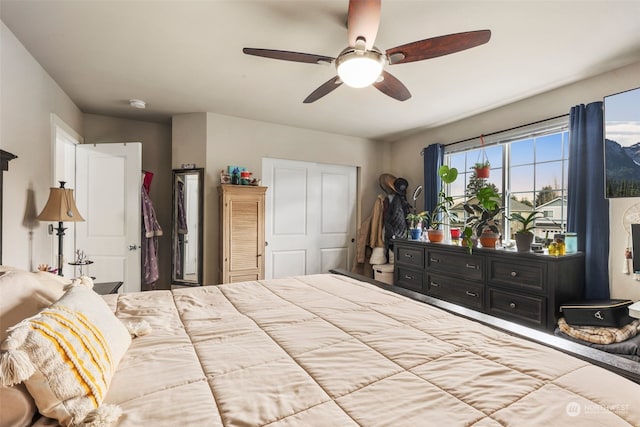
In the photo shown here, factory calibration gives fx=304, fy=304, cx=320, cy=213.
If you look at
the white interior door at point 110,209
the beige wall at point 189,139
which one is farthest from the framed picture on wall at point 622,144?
the white interior door at point 110,209

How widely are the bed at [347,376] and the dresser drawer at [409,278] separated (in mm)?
2164

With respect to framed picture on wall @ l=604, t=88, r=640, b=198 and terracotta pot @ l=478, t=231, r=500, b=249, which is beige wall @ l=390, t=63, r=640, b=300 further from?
terracotta pot @ l=478, t=231, r=500, b=249

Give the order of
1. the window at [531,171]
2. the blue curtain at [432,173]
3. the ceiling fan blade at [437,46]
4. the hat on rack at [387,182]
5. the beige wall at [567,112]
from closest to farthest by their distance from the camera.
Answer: the ceiling fan blade at [437,46], the beige wall at [567,112], the window at [531,171], the blue curtain at [432,173], the hat on rack at [387,182]

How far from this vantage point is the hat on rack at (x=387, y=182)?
4.61 metres

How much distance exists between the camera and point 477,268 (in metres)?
2.92

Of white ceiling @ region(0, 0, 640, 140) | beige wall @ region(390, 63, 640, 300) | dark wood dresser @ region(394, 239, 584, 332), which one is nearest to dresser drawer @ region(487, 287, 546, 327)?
dark wood dresser @ region(394, 239, 584, 332)

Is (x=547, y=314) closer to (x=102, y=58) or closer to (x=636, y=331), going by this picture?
(x=636, y=331)

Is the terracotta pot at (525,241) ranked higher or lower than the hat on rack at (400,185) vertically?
lower

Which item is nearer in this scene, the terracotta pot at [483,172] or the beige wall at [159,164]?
the terracotta pot at [483,172]

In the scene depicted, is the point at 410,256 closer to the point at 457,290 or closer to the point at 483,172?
the point at 457,290

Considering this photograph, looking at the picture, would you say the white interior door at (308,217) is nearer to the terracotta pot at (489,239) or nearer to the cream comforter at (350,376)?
the terracotta pot at (489,239)

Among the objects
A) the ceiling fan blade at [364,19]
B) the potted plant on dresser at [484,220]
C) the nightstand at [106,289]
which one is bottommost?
the nightstand at [106,289]

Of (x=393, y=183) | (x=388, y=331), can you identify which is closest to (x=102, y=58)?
(x=388, y=331)

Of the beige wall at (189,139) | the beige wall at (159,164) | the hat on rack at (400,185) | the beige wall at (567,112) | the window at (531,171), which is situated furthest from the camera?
the hat on rack at (400,185)
